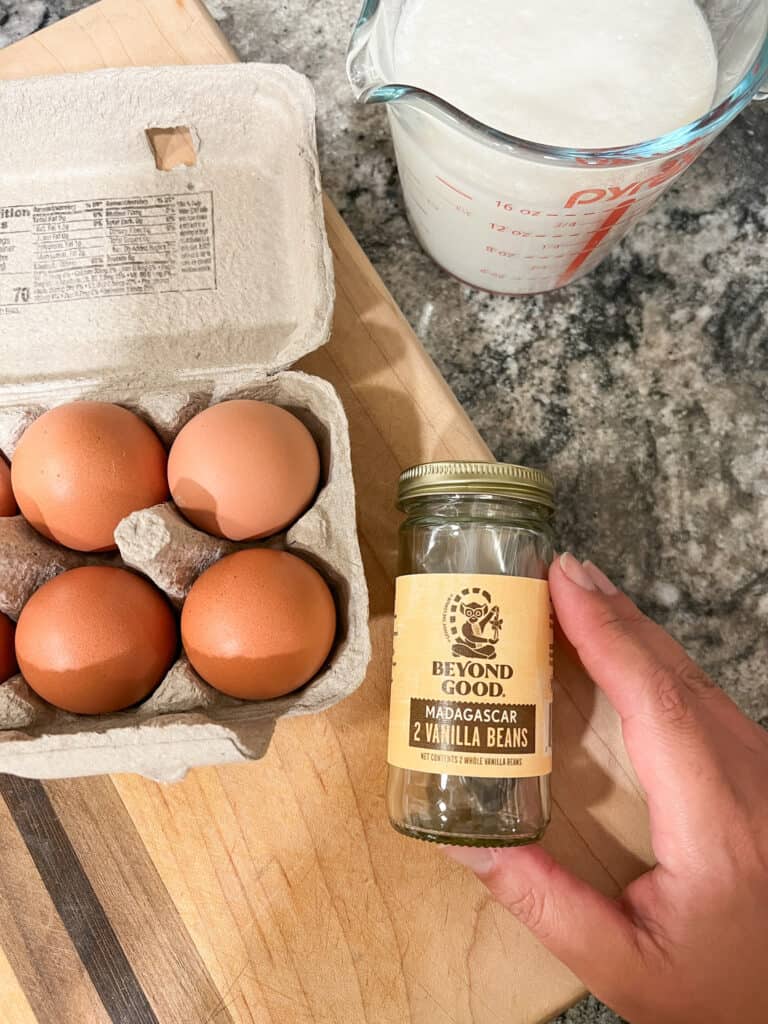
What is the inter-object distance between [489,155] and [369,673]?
1.78ft

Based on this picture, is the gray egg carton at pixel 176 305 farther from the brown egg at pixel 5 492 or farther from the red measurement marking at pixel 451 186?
the red measurement marking at pixel 451 186

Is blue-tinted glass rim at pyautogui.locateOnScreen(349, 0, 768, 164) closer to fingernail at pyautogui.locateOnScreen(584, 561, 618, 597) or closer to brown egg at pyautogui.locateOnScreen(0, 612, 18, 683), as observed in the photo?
fingernail at pyautogui.locateOnScreen(584, 561, 618, 597)

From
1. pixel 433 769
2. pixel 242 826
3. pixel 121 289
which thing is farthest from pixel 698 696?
pixel 121 289

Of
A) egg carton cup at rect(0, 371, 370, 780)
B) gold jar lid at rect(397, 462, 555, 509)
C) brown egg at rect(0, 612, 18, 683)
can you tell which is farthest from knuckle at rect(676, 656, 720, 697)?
brown egg at rect(0, 612, 18, 683)

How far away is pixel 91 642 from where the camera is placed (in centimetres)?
65

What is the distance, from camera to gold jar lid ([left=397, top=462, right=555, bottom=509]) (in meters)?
0.69

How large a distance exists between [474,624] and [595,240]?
48cm

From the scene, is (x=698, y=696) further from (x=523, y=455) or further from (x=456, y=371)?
(x=456, y=371)

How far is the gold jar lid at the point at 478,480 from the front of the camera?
69 centimetres

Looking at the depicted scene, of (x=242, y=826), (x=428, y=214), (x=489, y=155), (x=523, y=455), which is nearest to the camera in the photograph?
(x=489, y=155)

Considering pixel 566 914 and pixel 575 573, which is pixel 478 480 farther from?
pixel 566 914

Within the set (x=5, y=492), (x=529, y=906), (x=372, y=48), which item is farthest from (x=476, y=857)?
(x=372, y=48)

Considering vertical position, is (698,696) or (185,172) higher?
(185,172)

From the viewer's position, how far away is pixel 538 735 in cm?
66
